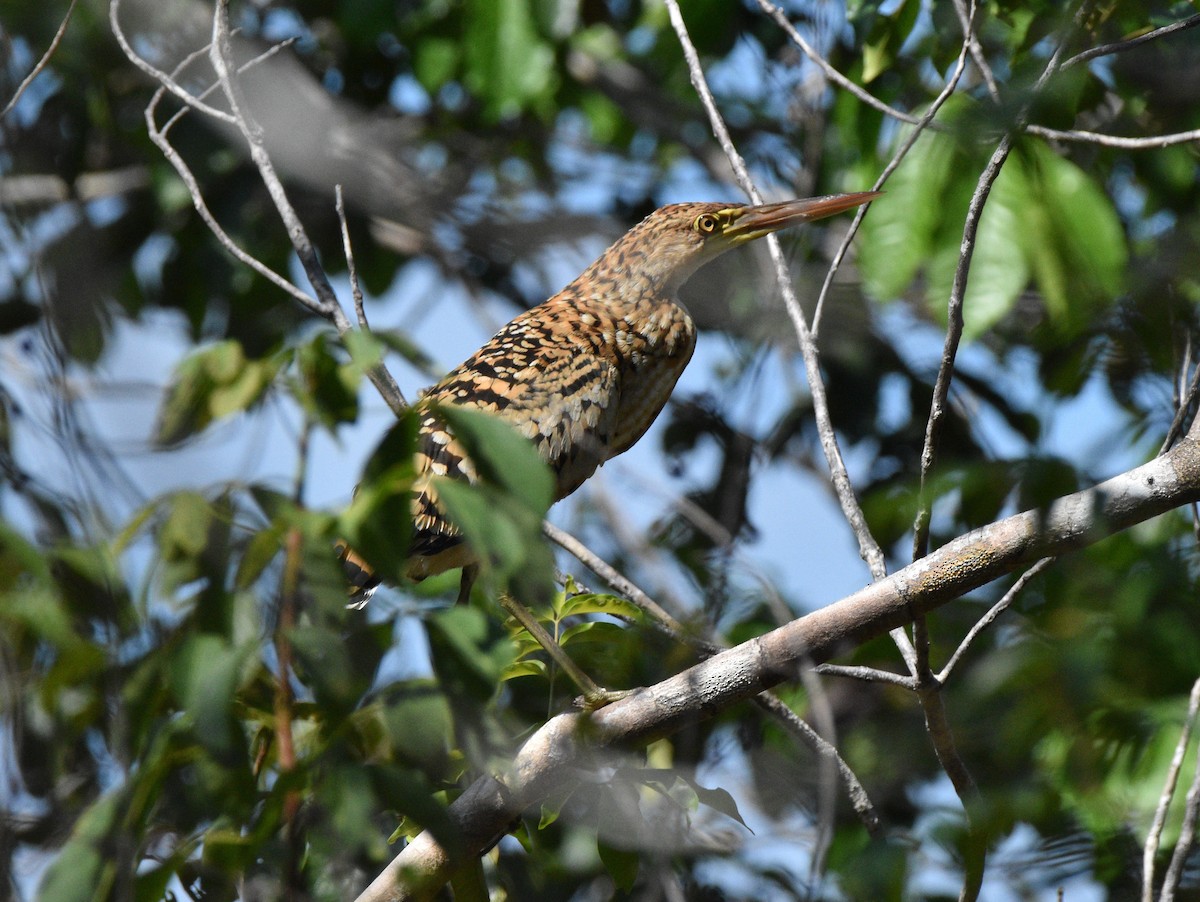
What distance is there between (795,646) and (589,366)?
1.42 metres

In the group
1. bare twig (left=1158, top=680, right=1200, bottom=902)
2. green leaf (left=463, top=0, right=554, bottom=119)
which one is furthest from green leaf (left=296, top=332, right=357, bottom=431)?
green leaf (left=463, top=0, right=554, bottom=119)

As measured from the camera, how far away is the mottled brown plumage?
9.36ft

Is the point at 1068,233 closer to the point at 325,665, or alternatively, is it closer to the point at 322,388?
the point at 322,388

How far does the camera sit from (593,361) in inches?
128

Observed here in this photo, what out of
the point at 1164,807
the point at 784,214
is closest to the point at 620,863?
the point at 1164,807

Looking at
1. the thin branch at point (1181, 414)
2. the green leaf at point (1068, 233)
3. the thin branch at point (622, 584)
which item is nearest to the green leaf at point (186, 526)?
the thin branch at point (622, 584)

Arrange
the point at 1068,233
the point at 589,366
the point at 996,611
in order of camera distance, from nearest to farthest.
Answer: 1. the point at 996,611
2. the point at 1068,233
3. the point at 589,366

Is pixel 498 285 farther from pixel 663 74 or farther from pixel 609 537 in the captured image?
pixel 609 537

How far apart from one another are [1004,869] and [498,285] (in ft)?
12.2

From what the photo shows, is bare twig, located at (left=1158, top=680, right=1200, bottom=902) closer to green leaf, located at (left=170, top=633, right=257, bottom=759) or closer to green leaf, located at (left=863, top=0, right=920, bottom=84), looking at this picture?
green leaf, located at (left=170, top=633, right=257, bottom=759)

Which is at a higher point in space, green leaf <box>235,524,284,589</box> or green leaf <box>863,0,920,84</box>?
green leaf <box>863,0,920,84</box>

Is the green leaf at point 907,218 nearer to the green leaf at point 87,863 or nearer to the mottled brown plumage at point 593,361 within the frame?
the mottled brown plumage at point 593,361

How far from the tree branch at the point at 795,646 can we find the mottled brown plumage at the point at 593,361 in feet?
2.69

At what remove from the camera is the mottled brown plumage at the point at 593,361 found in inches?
112
